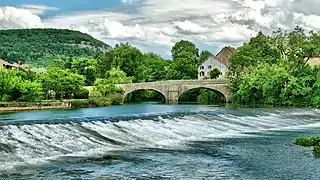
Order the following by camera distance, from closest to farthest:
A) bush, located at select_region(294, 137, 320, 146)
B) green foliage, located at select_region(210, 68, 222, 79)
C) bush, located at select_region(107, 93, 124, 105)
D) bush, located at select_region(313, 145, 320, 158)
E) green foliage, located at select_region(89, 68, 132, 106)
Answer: bush, located at select_region(313, 145, 320, 158) < bush, located at select_region(294, 137, 320, 146) < green foliage, located at select_region(89, 68, 132, 106) < bush, located at select_region(107, 93, 124, 105) < green foliage, located at select_region(210, 68, 222, 79)

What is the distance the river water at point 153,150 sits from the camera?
17969 millimetres

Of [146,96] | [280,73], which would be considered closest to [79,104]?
[280,73]

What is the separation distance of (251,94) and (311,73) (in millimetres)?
9273

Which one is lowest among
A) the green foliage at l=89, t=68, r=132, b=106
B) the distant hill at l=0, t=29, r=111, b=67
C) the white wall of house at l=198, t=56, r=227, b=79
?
the green foliage at l=89, t=68, r=132, b=106

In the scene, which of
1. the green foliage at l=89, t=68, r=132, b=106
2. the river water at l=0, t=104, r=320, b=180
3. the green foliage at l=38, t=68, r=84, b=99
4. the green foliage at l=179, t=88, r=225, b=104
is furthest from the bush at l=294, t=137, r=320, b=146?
the green foliage at l=179, t=88, r=225, b=104

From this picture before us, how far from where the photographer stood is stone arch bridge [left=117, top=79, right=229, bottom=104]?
7569 centimetres

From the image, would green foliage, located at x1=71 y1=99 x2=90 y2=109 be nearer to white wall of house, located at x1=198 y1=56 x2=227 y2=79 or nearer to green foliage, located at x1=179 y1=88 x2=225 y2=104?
green foliage, located at x1=179 y1=88 x2=225 y2=104

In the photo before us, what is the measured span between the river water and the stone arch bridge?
131ft

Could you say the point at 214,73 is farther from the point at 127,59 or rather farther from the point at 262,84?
the point at 262,84

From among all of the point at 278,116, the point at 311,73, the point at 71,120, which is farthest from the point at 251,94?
the point at 71,120

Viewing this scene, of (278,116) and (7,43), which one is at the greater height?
(7,43)

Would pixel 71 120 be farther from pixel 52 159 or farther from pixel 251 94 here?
pixel 251 94

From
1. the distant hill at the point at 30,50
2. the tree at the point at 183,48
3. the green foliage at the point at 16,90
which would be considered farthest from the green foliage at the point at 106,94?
the distant hill at the point at 30,50

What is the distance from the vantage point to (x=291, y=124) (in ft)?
125
